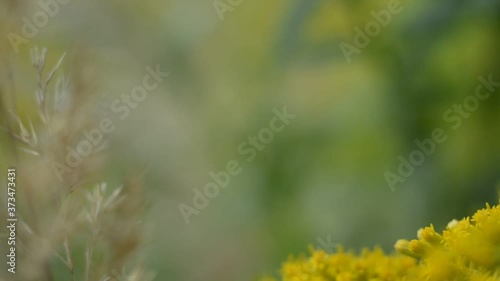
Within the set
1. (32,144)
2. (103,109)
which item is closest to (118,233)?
(32,144)

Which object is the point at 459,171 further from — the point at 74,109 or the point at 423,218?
the point at 74,109

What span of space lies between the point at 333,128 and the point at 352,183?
0.27 ft

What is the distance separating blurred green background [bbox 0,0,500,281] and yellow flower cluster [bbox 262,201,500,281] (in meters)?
0.48

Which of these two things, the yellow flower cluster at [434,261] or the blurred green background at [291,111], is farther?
the blurred green background at [291,111]

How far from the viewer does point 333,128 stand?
3.20ft

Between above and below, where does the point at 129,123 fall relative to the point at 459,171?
above

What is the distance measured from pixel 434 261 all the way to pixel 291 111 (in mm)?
696

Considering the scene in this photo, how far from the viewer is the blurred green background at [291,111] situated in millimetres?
910

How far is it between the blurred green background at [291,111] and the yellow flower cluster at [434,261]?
1.56ft

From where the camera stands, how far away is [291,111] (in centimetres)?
101

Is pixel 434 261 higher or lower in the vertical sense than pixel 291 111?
lower

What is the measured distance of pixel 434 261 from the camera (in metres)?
0.32

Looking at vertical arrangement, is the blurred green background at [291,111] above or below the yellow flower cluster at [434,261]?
above

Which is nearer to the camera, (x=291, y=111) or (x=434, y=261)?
(x=434, y=261)
